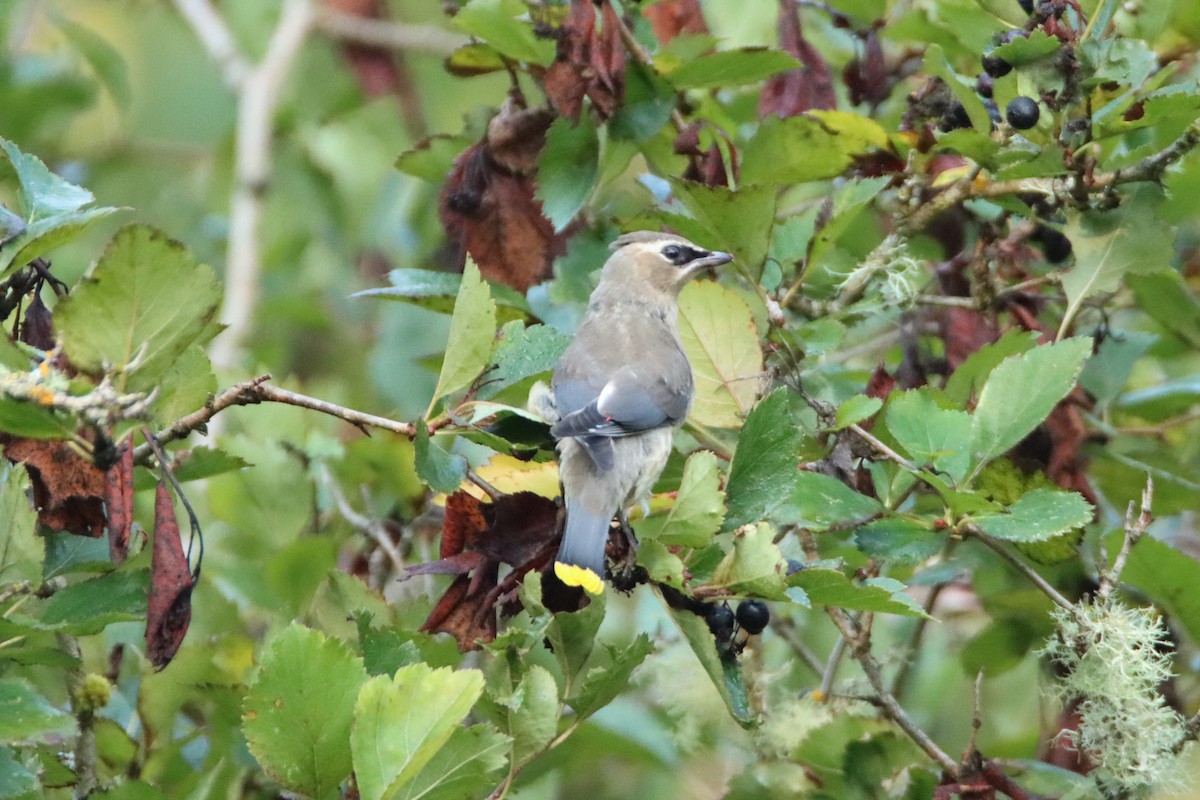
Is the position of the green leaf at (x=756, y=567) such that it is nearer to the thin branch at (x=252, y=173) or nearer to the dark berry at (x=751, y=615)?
the dark berry at (x=751, y=615)

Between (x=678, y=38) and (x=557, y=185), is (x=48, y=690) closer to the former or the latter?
(x=557, y=185)

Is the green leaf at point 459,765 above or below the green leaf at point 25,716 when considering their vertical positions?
below

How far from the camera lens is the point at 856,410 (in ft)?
9.59

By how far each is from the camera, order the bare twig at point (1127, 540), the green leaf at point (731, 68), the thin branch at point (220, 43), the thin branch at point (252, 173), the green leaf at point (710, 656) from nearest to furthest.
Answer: the green leaf at point (710, 656), the bare twig at point (1127, 540), the green leaf at point (731, 68), the thin branch at point (252, 173), the thin branch at point (220, 43)

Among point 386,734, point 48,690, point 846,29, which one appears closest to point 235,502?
point 48,690

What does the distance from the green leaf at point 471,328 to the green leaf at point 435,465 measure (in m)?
0.13

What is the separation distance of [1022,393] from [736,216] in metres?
0.76

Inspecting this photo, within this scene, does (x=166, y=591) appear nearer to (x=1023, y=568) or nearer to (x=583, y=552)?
(x=583, y=552)

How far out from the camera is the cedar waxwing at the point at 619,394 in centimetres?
312

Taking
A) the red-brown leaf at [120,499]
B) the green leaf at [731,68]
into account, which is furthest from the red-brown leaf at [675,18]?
the red-brown leaf at [120,499]

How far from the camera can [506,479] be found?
3131 mm

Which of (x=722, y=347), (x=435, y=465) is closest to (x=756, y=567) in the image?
(x=435, y=465)

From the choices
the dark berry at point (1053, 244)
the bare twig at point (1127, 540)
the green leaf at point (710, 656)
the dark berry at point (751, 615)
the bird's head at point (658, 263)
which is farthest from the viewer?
the bird's head at point (658, 263)

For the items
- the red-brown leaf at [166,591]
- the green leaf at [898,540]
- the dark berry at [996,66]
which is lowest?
the green leaf at [898,540]
